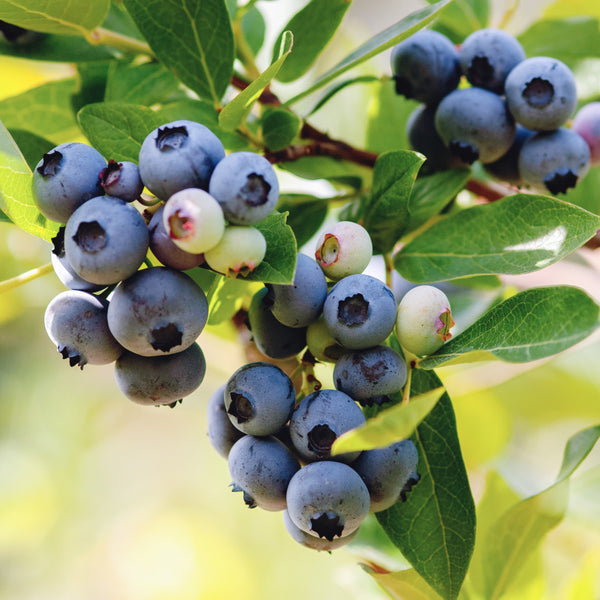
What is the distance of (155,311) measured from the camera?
65 cm

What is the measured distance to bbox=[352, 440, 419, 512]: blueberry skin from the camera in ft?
2.42

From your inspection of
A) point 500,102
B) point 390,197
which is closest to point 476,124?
point 500,102

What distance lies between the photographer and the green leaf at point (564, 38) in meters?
1.29

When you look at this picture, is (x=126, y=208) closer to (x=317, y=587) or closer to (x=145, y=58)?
(x=145, y=58)

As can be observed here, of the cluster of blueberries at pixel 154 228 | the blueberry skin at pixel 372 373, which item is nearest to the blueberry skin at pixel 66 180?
the cluster of blueberries at pixel 154 228

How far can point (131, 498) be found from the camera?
2986 mm

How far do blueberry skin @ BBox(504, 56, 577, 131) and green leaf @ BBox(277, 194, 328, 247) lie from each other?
0.32 metres

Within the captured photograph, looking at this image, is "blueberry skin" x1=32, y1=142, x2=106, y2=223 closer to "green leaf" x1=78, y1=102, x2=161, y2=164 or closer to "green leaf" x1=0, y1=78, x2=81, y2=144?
"green leaf" x1=78, y1=102, x2=161, y2=164

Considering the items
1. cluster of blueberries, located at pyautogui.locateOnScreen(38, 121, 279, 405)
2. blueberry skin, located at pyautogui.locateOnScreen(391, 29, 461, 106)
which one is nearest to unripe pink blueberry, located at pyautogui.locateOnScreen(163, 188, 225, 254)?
cluster of blueberries, located at pyautogui.locateOnScreen(38, 121, 279, 405)

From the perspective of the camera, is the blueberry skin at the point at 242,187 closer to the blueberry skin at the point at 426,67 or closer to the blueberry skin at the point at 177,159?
the blueberry skin at the point at 177,159

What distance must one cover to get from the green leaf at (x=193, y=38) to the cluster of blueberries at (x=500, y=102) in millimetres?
278

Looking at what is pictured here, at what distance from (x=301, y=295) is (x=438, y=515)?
0.33 metres

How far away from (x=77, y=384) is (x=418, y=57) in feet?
6.84

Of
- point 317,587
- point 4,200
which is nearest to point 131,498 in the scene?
point 317,587
